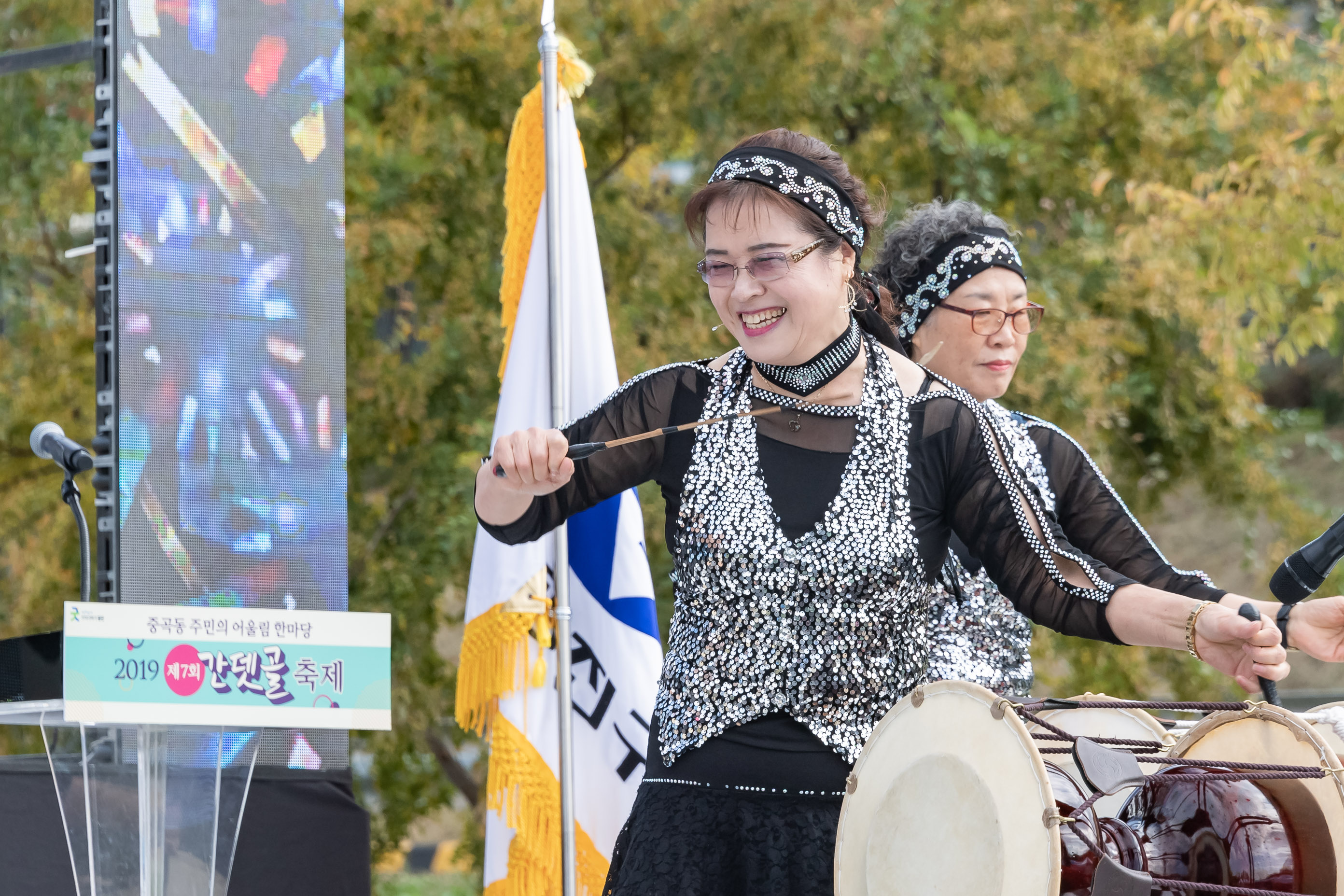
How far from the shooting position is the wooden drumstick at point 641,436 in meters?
2.41

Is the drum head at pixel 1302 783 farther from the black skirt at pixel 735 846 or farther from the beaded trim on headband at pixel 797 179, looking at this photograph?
the beaded trim on headband at pixel 797 179

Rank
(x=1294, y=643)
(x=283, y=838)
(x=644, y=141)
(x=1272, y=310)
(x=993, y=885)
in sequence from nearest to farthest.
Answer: (x=993, y=885) → (x=1294, y=643) → (x=283, y=838) → (x=1272, y=310) → (x=644, y=141)

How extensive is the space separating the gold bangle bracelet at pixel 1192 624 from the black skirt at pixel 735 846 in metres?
0.57

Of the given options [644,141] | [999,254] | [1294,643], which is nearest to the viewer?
[1294,643]

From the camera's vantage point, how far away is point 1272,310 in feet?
20.0

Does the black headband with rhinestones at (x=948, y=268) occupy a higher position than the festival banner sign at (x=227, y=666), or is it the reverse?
the black headband with rhinestones at (x=948, y=268)

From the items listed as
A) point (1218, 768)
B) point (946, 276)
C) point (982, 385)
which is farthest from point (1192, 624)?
point (946, 276)

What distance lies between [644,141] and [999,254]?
4436 mm

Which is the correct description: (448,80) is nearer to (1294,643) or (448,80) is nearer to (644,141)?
(644,141)

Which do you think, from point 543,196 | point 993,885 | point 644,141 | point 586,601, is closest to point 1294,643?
point 993,885

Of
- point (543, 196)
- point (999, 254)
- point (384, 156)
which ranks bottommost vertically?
point (999, 254)

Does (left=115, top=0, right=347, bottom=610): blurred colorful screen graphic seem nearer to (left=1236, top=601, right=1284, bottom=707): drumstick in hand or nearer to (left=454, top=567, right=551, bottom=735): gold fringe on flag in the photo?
(left=454, top=567, right=551, bottom=735): gold fringe on flag

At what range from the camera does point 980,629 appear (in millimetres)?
3309

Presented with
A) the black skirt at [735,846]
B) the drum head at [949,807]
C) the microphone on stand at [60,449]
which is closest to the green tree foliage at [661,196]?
the microphone on stand at [60,449]
